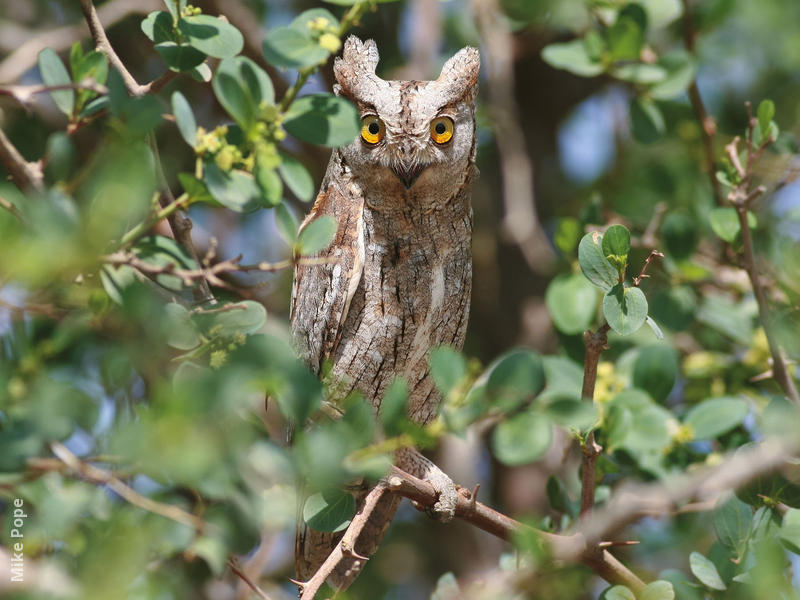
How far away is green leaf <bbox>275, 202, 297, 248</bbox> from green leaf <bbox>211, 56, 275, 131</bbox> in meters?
0.12

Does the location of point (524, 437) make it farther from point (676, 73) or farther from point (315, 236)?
point (676, 73)

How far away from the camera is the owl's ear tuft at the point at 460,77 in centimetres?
204

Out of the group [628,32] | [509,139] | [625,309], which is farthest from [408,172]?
[509,139]

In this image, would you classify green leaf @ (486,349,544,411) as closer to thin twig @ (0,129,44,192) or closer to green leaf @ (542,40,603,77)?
thin twig @ (0,129,44,192)

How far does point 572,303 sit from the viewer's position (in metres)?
2.16

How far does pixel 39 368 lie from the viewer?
3.42 ft

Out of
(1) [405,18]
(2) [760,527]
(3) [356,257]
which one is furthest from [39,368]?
(1) [405,18]

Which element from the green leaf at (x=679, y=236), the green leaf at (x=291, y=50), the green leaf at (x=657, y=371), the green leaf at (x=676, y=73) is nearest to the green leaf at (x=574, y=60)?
Answer: the green leaf at (x=676, y=73)

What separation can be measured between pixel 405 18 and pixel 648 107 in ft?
5.40

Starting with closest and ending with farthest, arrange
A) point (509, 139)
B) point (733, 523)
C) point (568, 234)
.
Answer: point (733, 523) → point (568, 234) → point (509, 139)

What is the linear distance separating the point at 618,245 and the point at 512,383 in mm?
402

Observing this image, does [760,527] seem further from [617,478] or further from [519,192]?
[519,192]

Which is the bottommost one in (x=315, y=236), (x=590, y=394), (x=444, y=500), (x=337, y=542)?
(x=337, y=542)

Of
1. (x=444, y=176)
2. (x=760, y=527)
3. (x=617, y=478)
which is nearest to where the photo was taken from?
(x=760, y=527)
